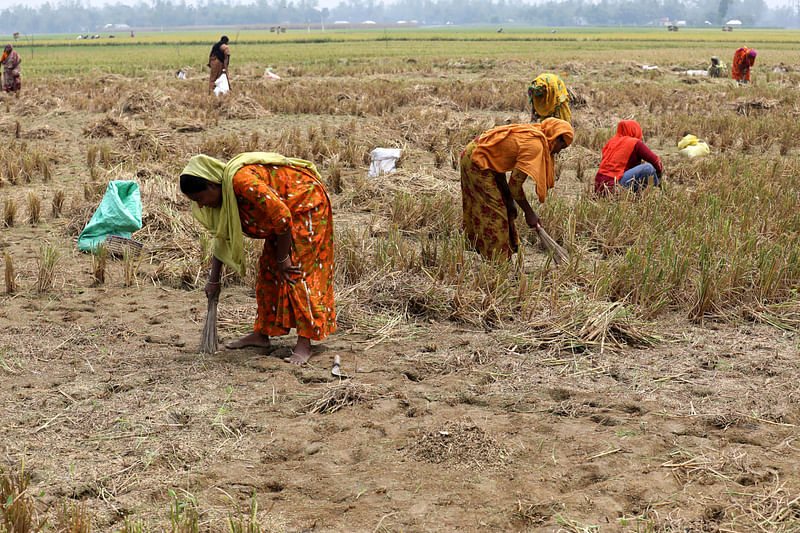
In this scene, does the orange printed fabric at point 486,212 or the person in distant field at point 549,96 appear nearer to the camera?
the orange printed fabric at point 486,212

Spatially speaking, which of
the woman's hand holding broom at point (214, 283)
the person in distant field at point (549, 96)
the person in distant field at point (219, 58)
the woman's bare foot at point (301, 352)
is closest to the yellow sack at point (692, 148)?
the person in distant field at point (549, 96)

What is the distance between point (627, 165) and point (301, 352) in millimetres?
4449

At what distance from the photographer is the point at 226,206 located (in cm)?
382

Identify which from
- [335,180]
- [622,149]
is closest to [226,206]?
[335,180]

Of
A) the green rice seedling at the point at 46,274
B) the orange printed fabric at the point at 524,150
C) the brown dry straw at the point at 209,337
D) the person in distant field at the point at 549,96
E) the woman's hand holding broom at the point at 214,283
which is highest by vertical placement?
the person in distant field at the point at 549,96

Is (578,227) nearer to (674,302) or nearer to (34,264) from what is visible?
(674,302)

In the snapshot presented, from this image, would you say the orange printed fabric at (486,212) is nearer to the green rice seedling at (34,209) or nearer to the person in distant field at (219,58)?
the green rice seedling at (34,209)

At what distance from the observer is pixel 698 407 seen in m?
3.51

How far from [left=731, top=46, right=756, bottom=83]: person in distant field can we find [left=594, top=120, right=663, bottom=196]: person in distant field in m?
14.4

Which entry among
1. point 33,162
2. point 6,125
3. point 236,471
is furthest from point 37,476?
point 6,125

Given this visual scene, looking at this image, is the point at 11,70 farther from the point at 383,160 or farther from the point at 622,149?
the point at 622,149

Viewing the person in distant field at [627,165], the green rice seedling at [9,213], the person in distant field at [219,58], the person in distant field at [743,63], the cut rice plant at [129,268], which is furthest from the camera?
the person in distant field at [743,63]

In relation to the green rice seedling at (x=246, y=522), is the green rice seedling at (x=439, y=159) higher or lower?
higher

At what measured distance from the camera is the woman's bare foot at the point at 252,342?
4410mm
